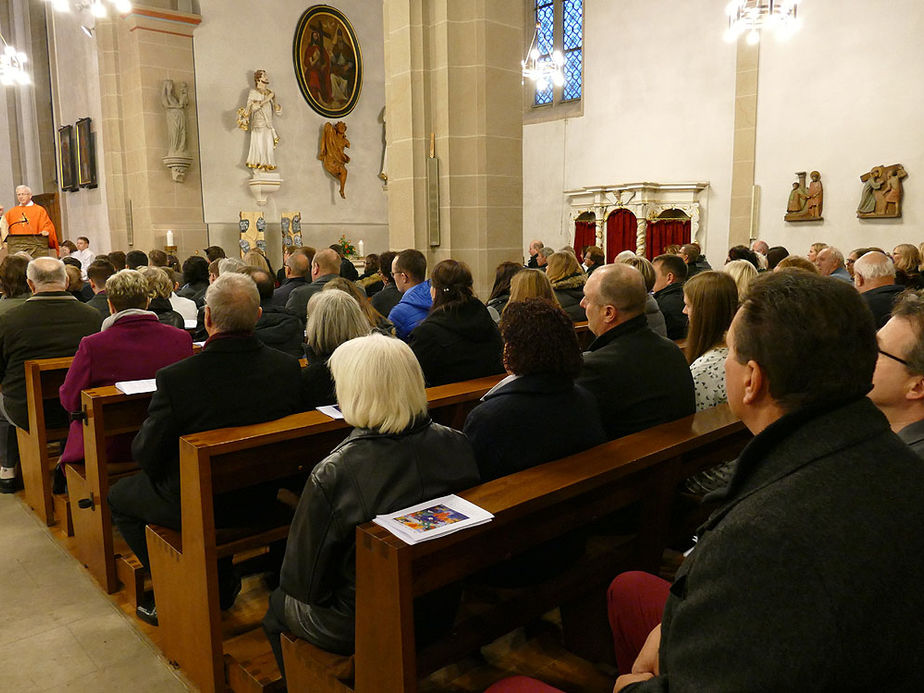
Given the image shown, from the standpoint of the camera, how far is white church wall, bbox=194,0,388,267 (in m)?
13.4

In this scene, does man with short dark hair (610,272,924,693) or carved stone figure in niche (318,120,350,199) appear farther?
carved stone figure in niche (318,120,350,199)

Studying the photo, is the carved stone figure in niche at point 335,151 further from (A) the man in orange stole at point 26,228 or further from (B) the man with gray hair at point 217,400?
(B) the man with gray hair at point 217,400

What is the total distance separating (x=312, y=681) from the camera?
222cm

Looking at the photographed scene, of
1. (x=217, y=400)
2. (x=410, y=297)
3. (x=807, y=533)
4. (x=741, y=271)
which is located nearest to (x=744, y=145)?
(x=741, y=271)

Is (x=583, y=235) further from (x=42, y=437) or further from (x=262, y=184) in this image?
(x=42, y=437)

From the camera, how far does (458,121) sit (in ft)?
26.4

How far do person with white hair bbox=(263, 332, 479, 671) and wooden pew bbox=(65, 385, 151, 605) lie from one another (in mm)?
1727

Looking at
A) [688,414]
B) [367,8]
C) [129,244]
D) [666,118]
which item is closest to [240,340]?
[688,414]

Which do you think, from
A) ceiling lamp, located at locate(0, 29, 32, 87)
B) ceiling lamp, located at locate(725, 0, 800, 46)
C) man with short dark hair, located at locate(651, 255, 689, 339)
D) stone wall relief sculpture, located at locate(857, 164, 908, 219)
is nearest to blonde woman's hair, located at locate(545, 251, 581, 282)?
man with short dark hair, located at locate(651, 255, 689, 339)

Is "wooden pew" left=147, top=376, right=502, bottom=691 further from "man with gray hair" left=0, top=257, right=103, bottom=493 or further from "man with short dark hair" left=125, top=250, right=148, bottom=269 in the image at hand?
"man with short dark hair" left=125, top=250, right=148, bottom=269

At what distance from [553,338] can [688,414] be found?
1.08 meters

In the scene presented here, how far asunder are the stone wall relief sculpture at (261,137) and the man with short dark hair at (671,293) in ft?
31.5

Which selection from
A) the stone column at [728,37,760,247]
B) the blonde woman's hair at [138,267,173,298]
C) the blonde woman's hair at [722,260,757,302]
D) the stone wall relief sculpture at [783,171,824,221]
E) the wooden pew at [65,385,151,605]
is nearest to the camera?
the wooden pew at [65,385,151,605]

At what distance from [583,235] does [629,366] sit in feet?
42.7
